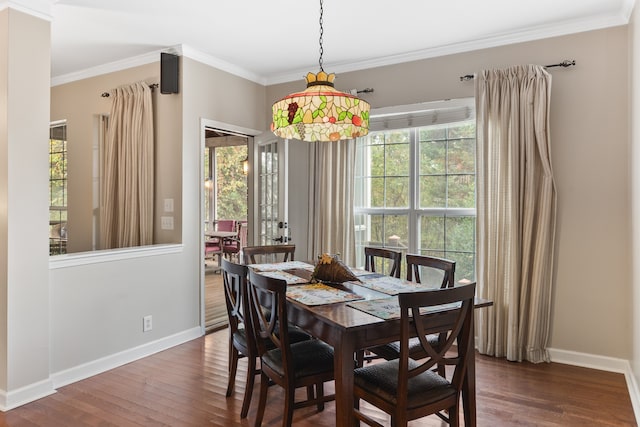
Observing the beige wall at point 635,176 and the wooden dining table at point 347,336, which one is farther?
the beige wall at point 635,176

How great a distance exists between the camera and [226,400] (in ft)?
9.39

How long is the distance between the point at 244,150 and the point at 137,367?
684 cm

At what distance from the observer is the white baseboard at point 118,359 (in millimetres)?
3125

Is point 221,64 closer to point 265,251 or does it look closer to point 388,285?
point 265,251

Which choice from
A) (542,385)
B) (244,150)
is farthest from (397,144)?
(244,150)

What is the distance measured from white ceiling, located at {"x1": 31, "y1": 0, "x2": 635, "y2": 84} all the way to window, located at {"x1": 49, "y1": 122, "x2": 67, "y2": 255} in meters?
1.03

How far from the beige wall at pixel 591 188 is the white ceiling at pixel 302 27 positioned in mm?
245

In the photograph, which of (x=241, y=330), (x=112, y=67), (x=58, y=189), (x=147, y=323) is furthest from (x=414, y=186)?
(x=58, y=189)

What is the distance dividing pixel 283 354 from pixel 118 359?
1.97m

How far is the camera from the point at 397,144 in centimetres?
433

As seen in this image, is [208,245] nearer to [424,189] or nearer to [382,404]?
[424,189]

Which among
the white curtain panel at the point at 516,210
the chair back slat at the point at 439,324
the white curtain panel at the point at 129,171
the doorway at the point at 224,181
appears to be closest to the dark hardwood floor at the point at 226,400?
the white curtain panel at the point at 516,210

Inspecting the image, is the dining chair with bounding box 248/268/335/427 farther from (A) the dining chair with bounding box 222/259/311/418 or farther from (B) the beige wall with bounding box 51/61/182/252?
(B) the beige wall with bounding box 51/61/182/252

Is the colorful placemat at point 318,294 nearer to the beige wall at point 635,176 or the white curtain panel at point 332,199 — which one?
the white curtain panel at point 332,199
